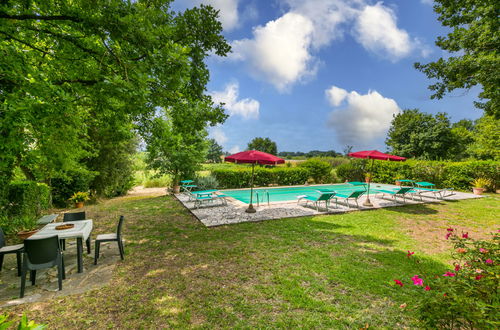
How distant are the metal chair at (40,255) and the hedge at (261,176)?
39.6 feet

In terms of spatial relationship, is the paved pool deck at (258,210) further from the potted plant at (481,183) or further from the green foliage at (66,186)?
the potted plant at (481,183)

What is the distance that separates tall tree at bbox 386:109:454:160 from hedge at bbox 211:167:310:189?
19339 millimetres

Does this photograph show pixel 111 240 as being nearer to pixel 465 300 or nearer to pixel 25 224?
pixel 25 224

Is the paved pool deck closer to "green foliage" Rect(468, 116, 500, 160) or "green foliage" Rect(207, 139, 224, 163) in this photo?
"green foliage" Rect(468, 116, 500, 160)

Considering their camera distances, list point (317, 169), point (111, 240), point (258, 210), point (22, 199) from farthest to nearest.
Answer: point (317, 169) < point (258, 210) < point (22, 199) < point (111, 240)

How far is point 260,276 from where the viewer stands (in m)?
4.32

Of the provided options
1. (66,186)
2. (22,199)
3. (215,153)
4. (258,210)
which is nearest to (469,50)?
(258,210)

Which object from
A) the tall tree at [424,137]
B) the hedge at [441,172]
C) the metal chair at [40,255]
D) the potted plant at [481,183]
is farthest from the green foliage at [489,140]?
the metal chair at [40,255]

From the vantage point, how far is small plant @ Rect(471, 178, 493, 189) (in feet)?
49.7

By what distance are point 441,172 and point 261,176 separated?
533 inches

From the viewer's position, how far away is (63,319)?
3.19 metres

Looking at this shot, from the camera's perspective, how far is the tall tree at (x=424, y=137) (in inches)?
1058

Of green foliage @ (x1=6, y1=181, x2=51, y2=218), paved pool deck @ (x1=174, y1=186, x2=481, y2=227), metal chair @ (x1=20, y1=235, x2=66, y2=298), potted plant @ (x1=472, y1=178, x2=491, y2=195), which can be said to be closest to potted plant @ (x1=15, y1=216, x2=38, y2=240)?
green foliage @ (x1=6, y1=181, x2=51, y2=218)

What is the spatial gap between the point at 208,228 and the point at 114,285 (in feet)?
11.2
